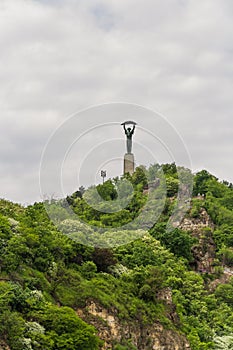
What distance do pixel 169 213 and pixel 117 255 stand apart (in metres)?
17.8

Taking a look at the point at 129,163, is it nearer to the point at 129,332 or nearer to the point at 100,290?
the point at 100,290

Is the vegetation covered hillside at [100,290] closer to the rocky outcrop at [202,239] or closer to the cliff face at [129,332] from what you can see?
the cliff face at [129,332]

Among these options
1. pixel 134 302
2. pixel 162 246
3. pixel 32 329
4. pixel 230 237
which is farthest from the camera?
pixel 230 237

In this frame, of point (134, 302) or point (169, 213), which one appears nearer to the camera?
point (134, 302)

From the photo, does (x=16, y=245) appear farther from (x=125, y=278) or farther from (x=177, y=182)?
(x=177, y=182)

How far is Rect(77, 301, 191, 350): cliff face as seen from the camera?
26.3 metres

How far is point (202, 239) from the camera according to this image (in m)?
50.4

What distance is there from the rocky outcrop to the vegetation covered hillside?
134cm

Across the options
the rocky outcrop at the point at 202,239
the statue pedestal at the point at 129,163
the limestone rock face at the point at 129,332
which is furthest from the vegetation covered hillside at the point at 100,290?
the statue pedestal at the point at 129,163

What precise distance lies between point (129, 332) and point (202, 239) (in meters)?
23.8

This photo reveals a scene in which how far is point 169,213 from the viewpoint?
53.7 meters

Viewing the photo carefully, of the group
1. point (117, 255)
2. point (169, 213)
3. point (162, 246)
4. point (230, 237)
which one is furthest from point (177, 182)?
point (117, 255)

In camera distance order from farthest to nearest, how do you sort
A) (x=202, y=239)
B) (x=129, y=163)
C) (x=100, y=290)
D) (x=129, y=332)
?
(x=129, y=163) < (x=202, y=239) < (x=100, y=290) < (x=129, y=332)

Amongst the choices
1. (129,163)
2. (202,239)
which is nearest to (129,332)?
(202,239)
